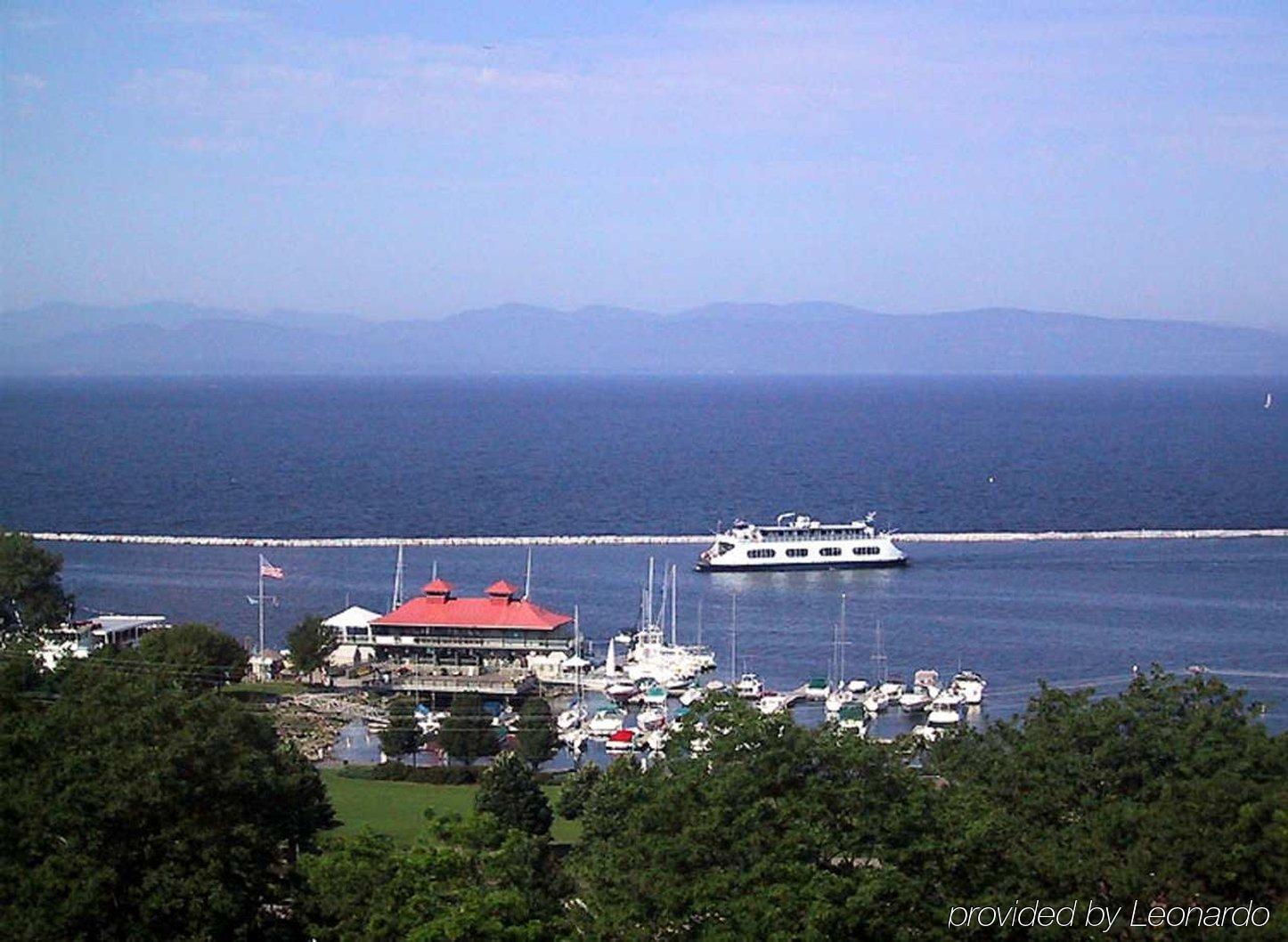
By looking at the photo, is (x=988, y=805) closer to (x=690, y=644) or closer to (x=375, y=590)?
(x=690, y=644)

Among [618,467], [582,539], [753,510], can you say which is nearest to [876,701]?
[582,539]

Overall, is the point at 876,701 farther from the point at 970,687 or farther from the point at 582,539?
the point at 582,539

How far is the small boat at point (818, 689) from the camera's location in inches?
644

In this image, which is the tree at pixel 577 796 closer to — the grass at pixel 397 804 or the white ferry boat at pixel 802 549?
the grass at pixel 397 804

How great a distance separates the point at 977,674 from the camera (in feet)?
56.3

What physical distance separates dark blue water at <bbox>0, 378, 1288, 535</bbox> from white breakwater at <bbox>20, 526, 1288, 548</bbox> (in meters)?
0.96

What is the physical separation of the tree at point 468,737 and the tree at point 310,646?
3.04m

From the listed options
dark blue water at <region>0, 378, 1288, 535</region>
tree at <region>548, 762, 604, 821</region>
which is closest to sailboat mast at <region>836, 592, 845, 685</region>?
tree at <region>548, 762, 604, 821</region>

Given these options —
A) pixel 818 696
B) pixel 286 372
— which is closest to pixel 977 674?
pixel 818 696

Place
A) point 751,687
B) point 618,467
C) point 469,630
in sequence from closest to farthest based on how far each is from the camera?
point 751,687
point 469,630
point 618,467

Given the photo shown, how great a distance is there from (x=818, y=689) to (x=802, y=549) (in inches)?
420

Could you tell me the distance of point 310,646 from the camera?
1680 cm

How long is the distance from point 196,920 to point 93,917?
1.36 ft

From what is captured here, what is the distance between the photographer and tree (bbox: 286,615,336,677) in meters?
16.8
